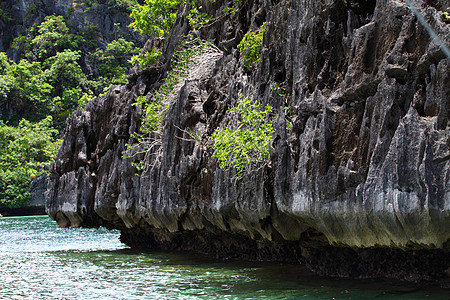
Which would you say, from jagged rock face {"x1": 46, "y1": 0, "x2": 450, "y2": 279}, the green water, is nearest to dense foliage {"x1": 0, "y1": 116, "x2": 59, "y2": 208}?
the green water

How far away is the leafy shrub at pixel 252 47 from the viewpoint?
15336 millimetres

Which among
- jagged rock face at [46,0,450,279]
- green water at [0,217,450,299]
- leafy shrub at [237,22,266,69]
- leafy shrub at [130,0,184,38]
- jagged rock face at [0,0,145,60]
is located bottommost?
green water at [0,217,450,299]

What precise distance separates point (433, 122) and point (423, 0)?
203 centimetres

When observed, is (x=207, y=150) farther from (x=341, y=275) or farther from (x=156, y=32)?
(x=156, y=32)

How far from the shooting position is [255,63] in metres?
15.5

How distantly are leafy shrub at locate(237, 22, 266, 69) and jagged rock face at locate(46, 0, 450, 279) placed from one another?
31 centimetres

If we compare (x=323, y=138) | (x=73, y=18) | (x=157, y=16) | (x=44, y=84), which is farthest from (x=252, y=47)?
(x=73, y=18)

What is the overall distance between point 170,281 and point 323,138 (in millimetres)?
5406

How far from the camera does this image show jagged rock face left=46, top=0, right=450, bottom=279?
8.33 meters

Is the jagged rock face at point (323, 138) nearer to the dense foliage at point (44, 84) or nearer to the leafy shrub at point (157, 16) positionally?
the leafy shrub at point (157, 16)

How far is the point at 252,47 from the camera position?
1540cm

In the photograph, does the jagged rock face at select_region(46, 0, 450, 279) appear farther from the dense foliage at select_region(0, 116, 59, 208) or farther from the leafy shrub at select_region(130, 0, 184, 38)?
the dense foliage at select_region(0, 116, 59, 208)

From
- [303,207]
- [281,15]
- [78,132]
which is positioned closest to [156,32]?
[78,132]

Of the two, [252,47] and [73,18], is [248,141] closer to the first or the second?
[252,47]
